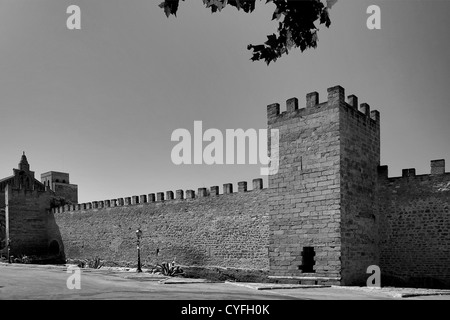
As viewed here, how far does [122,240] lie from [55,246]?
9.73 m

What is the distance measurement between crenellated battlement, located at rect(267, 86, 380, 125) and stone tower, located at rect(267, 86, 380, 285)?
3cm

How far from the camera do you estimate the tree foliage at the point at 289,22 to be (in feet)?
11.9

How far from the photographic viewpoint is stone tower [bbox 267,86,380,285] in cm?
1312

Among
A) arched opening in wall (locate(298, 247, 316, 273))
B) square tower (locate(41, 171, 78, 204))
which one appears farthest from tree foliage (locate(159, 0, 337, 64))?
square tower (locate(41, 171, 78, 204))

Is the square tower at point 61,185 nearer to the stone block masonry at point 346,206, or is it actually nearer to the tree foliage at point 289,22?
the stone block masonry at point 346,206

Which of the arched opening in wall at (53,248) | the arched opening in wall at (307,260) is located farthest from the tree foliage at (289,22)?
the arched opening in wall at (53,248)

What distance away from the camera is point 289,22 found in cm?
386

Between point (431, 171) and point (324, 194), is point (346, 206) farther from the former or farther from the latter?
point (431, 171)

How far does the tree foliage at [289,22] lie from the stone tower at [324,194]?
9.69 metres

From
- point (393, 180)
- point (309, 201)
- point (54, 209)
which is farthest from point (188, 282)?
point (54, 209)

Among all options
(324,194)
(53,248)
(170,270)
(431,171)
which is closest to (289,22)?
(324,194)

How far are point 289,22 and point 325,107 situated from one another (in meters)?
10.3

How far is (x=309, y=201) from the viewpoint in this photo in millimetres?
13758
